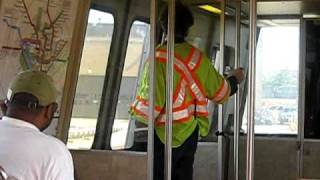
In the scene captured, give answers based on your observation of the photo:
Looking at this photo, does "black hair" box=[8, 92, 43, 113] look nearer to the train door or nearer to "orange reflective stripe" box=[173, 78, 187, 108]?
"orange reflective stripe" box=[173, 78, 187, 108]

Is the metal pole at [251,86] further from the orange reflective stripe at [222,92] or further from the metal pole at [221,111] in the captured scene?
the metal pole at [221,111]

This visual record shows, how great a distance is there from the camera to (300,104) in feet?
20.3

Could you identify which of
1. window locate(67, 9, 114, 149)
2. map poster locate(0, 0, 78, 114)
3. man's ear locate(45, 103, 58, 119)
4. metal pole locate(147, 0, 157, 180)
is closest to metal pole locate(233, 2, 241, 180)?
metal pole locate(147, 0, 157, 180)

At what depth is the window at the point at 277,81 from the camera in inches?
237

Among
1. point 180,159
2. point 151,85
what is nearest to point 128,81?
point 151,85

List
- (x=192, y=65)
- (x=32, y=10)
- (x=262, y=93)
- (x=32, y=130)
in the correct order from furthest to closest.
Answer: (x=262, y=93)
(x=32, y=10)
(x=192, y=65)
(x=32, y=130)

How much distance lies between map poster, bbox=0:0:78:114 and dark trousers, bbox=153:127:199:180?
0.89 m

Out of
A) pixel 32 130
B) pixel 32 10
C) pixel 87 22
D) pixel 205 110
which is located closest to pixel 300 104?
pixel 205 110

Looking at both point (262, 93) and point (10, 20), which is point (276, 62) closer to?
point (262, 93)

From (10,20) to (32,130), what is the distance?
2577 mm

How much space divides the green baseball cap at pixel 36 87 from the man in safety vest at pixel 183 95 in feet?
6.99

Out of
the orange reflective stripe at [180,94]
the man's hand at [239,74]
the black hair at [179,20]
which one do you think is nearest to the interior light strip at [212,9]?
the black hair at [179,20]

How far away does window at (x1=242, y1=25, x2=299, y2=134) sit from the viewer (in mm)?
6008

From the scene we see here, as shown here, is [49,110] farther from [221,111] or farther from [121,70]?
[221,111]
